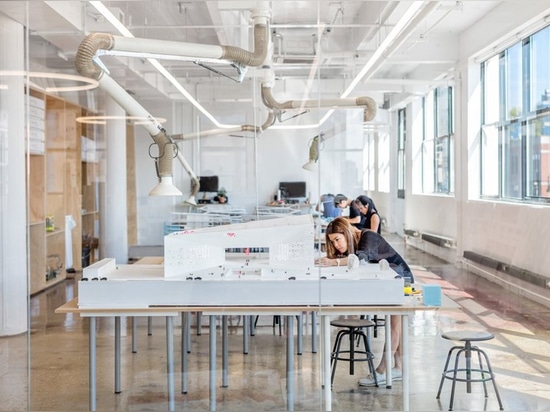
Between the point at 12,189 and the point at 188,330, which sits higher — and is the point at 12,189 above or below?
above

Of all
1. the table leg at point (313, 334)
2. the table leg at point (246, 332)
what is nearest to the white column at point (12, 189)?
the table leg at point (246, 332)

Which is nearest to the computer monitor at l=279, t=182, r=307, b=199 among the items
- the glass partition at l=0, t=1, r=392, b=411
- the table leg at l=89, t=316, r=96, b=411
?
the glass partition at l=0, t=1, r=392, b=411

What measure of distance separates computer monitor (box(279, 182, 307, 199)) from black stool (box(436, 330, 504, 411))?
1.38 metres

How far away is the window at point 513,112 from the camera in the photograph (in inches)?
209

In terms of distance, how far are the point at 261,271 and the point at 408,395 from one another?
4.33 ft

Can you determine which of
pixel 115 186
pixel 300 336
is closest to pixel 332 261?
pixel 300 336

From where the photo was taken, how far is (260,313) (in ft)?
15.2

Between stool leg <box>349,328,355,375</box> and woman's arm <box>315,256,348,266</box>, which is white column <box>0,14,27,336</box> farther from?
stool leg <box>349,328,355,375</box>

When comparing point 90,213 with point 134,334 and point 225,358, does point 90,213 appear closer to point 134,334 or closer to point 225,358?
point 134,334

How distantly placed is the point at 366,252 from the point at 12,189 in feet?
10.4

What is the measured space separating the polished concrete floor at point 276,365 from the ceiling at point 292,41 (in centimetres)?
123

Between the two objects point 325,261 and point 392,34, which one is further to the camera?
point 392,34

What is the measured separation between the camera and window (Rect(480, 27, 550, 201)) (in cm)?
532

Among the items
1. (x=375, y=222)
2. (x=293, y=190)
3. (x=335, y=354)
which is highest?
(x=293, y=190)
